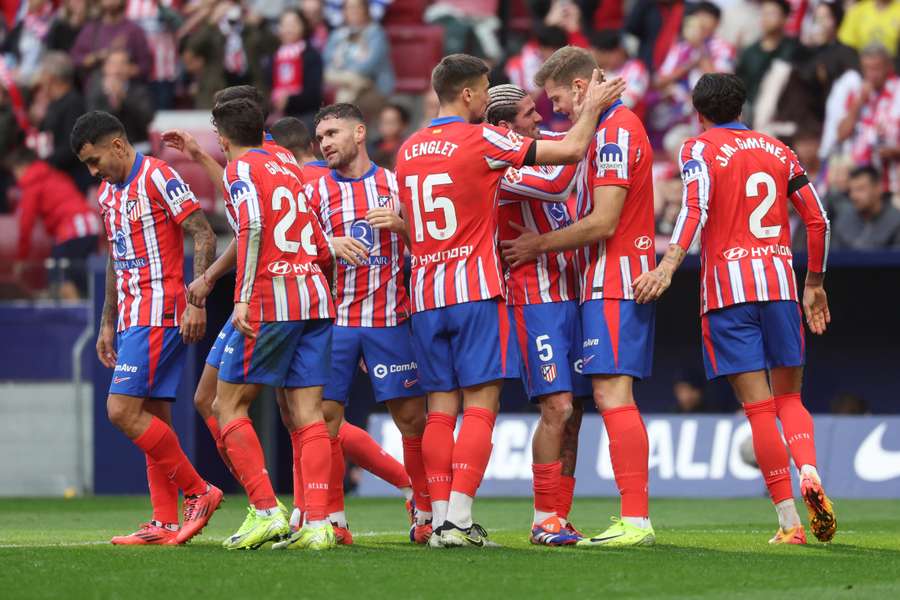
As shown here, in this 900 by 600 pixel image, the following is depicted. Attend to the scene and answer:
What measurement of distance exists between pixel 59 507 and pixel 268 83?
712 centimetres

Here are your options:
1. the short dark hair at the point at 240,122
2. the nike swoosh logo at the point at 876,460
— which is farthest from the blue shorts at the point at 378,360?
the nike swoosh logo at the point at 876,460

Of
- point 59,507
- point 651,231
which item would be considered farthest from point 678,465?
point 651,231

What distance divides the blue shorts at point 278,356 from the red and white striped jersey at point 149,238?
0.70m

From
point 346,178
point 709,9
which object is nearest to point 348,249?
point 346,178

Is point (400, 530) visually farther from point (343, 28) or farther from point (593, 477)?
point (343, 28)

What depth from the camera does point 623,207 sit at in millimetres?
7797

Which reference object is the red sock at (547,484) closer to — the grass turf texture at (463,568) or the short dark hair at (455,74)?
the grass turf texture at (463,568)

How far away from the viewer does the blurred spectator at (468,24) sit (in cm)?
1848

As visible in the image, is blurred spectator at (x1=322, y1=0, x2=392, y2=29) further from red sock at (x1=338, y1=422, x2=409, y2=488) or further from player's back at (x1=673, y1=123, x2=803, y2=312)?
player's back at (x1=673, y1=123, x2=803, y2=312)

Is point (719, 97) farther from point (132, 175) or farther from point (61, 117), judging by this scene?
point (61, 117)

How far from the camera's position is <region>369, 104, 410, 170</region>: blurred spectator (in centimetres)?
1612

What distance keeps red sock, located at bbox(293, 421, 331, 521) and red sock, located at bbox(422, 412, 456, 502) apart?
0.47 meters

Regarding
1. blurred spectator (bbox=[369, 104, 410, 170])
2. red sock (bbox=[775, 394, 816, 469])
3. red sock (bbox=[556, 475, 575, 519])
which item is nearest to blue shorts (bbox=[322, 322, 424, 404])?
red sock (bbox=[556, 475, 575, 519])

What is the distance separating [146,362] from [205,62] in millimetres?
10618
